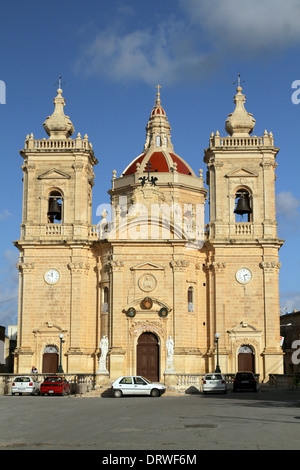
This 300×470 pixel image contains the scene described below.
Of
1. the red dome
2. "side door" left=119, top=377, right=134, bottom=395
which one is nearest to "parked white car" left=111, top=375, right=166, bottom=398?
"side door" left=119, top=377, right=134, bottom=395

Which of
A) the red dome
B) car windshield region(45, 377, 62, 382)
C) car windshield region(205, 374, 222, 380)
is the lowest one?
car windshield region(45, 377, 62, 382)

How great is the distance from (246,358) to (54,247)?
50.9 ft

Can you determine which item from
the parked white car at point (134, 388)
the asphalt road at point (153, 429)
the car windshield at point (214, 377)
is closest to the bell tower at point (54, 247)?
the car windshield at point (214, 377)

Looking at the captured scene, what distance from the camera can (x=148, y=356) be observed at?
1861 inches

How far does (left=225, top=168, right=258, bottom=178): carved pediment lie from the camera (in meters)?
49.9

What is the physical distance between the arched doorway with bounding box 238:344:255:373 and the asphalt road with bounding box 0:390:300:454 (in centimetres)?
2192

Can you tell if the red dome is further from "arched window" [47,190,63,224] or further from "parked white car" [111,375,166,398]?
"parked white car" [111,375,166,398]

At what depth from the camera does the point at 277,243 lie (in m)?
48.7

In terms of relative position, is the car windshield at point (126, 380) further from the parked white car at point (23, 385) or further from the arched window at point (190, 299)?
the arched window at point (190, 299)

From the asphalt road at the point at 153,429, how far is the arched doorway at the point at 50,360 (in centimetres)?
2251

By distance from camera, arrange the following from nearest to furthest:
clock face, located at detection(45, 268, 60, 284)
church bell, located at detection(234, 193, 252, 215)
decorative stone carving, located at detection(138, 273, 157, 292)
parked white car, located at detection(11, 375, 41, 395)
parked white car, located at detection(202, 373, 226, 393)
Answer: parked white car, located at detection(11, 375, 41, 395)
parked white car, located at detection(202, 373, 226, 393)
decorative stone carving, located at detection(138, 273, 157, 292)
clock face, located at detection(45, 268, 60, 284)
church bell, located at detection(234, 193, 252, 215)

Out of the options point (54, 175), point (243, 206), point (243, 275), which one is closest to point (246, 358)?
point (243, 275)

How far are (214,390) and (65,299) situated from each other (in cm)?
1433
